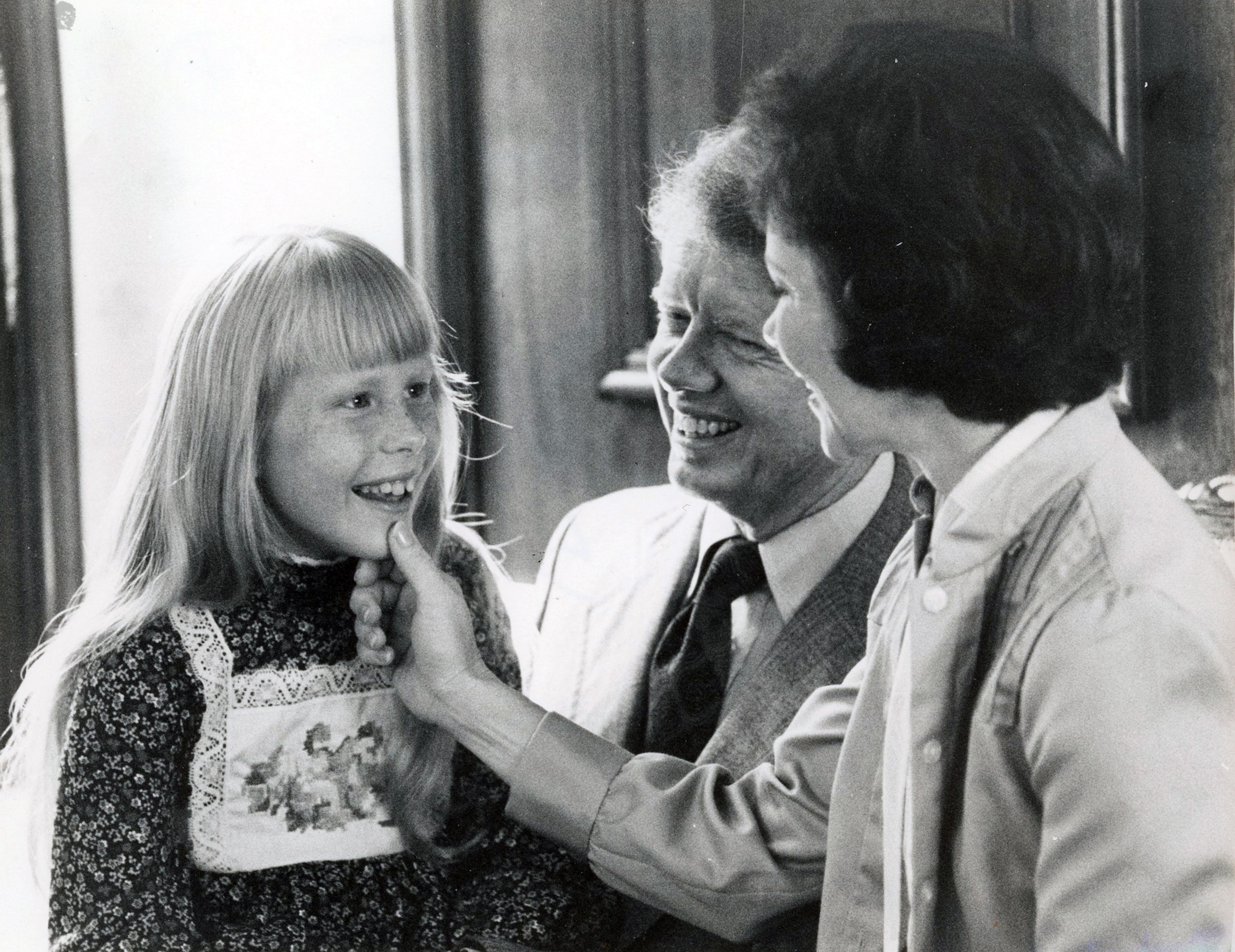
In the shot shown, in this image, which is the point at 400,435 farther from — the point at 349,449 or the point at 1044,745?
the point at 1044,745

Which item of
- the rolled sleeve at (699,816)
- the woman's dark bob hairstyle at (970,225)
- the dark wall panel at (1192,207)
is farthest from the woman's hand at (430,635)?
the dark wall panel at (1192,207)

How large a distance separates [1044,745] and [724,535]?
600mm

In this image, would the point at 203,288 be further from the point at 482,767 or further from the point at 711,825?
the point at 711,825

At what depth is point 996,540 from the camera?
3.28 ft

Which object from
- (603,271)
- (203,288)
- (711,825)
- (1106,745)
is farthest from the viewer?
(603,271)

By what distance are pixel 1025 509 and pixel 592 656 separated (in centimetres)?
68

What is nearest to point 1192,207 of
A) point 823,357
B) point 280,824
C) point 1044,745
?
point 823,357

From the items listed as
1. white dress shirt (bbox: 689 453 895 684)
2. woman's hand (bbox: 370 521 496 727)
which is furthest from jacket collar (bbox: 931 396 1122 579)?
woman's hand (bbox: 370 521 496 727)

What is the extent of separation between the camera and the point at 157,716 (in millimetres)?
1288

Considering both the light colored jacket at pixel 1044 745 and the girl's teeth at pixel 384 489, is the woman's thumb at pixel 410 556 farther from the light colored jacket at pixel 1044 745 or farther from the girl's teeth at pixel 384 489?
the light colored jacket at pixel 1044 745

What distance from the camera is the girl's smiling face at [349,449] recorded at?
1.33 m

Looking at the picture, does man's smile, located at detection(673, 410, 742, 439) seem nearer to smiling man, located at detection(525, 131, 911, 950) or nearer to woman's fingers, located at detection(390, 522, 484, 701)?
smiling man, located at detection(525, 131, 911, 950)

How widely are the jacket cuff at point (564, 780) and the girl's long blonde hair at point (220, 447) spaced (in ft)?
0.63

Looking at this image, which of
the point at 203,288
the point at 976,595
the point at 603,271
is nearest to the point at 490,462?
the point at 603,271
